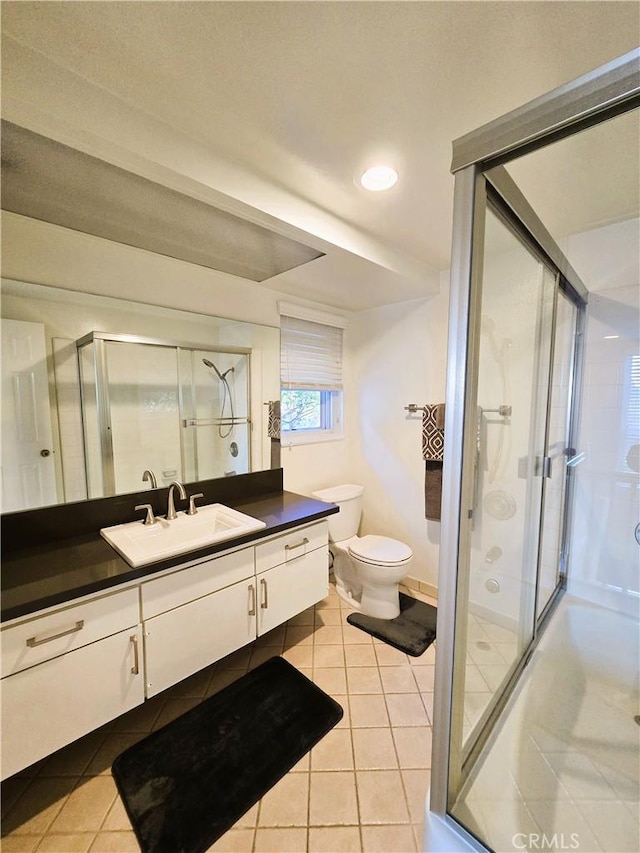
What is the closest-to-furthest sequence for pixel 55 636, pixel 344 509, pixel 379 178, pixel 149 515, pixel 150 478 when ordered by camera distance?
pixel 55 636
pixel 379 178
pixel 149 515
pixel 150 478
pixel 344 509

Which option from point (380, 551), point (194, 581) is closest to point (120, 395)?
point (194, 581)

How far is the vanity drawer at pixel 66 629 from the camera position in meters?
1.01

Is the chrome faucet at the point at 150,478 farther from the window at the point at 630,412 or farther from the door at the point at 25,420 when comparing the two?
the window at the point at 630,412

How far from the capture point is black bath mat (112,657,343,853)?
1.10 meters

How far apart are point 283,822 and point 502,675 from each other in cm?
100

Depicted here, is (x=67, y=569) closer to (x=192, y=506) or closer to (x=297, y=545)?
(x=192, y=506)

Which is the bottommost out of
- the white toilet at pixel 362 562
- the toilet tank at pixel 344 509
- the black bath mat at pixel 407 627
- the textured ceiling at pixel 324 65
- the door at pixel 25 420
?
the black bath mat at pixel 407 627

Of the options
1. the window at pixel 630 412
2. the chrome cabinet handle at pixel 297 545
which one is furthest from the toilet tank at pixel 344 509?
the window at pixel 630 412

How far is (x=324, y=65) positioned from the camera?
2.98 feet

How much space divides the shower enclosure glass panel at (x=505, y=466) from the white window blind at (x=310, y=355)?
1477 mm

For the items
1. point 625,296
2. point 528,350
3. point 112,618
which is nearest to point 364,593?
point 112,618

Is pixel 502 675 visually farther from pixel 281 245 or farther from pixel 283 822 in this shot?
pixel 281 245

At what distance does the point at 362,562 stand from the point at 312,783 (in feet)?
3.42

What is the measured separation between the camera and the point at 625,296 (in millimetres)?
1800
